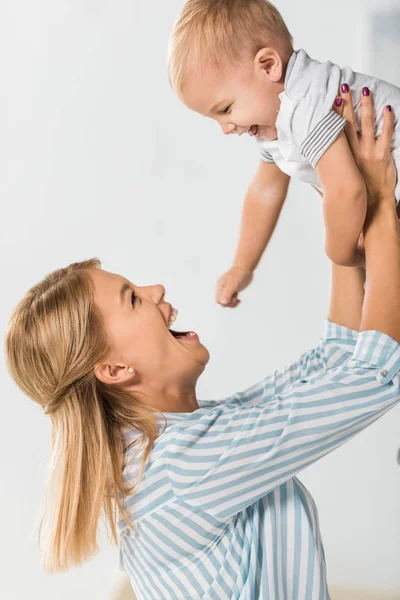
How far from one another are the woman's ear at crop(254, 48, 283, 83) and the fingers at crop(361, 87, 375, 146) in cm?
12

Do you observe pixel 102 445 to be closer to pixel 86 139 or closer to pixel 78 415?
pixel 78 415

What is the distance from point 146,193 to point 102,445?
4.04ft

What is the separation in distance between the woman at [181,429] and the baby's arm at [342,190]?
1.2 inches

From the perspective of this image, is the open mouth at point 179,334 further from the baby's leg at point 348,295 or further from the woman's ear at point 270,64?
the woman's ear at point 270,64

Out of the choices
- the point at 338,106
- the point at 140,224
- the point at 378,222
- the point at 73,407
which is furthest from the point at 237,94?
the point at 140,224

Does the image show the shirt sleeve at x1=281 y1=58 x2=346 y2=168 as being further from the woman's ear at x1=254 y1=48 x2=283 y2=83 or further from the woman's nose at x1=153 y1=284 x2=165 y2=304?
the woman's nose at x1=153 y1=284 x2=165 y2=304

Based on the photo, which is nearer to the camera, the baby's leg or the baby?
the baby

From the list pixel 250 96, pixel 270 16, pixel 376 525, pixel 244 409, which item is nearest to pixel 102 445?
pixel 244 409

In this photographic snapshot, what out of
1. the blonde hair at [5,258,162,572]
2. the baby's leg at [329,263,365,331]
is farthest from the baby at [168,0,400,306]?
the blonde hair at [5,258,162,572]

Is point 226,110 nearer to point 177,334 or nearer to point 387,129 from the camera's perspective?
point 387,129

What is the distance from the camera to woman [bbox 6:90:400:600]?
98cm

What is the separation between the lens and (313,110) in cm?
102

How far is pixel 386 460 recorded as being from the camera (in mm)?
2258

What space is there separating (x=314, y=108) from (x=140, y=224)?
124 centimetres
